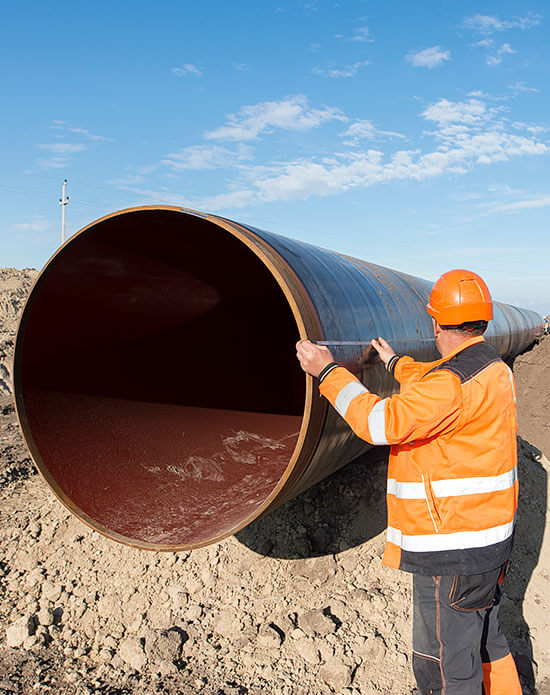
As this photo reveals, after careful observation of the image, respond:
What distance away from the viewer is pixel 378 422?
1.95 metres

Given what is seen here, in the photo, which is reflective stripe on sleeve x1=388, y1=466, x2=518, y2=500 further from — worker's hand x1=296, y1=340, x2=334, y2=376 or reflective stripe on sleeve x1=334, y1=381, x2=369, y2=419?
worker's hand x1=296, y1=340, x2=334, y2=376

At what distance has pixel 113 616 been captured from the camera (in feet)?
10.2

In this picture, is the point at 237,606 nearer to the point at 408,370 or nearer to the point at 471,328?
the point at 408,370

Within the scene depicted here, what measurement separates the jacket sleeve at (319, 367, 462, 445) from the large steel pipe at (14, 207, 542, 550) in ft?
0.47

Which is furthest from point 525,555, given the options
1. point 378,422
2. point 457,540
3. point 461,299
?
point 378,422

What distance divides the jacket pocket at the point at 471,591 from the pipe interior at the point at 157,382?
3.11 ft

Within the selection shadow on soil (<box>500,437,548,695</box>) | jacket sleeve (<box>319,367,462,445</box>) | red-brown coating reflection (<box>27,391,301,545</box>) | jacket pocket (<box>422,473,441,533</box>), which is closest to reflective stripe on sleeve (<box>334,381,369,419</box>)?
jacket sleeve (<box>319,367,462,445</box>)

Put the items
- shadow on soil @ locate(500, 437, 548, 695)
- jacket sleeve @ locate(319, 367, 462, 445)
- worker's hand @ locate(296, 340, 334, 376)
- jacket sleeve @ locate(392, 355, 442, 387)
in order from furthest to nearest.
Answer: shadow on soil @ locate(500, 437, 548, 695)
jacket sleeve @ locate(392, 355, 442, 387)
worker's hand @ locate(296, 340, 334, 376)
jacket sleeve @ locate(319, 367, 462, 445)

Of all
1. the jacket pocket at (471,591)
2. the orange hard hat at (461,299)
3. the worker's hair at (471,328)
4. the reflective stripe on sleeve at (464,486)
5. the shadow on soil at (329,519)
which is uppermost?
the orange hard hat at (461,299)

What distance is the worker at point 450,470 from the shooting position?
1976mm

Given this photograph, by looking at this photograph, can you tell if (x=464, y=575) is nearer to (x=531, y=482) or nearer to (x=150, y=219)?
(x=150, y=219)

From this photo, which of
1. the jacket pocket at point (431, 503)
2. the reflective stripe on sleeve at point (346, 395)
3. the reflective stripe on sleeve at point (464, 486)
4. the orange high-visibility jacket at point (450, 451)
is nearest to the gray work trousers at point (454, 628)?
the orange high-visibility jacket at point (450, 451)

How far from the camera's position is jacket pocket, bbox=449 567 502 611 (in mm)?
2164

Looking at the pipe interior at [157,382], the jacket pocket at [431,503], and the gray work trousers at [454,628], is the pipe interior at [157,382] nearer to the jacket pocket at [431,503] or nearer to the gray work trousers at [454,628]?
the jacket pocket at [431,503]
